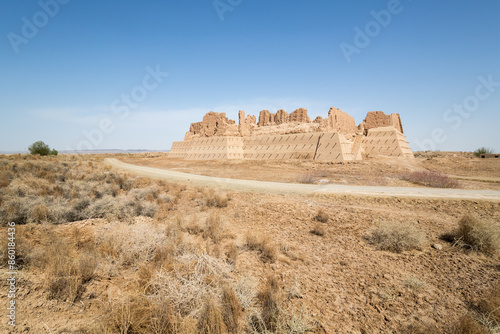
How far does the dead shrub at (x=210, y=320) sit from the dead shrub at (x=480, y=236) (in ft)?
23.3

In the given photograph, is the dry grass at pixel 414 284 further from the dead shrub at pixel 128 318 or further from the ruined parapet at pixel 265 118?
the ruined parapet at pixel 265 118

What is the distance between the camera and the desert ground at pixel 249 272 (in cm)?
319

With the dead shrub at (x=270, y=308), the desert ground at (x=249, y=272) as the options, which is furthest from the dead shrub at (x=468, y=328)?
the dead shrub at (x=270, y=308)

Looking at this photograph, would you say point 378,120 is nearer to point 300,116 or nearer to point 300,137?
point 300,116

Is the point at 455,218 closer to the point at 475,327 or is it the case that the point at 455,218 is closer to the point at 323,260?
the point at 323,260

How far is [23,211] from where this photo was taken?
20.6 ft

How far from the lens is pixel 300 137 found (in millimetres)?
36656

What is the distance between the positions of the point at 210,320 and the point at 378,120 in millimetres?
47831

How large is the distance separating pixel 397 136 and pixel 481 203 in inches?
1246

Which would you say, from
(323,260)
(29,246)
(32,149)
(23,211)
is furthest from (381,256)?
(32,149)

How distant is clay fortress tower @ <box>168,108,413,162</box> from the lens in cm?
3391

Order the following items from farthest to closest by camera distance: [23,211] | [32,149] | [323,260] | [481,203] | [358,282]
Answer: [32,149] < [481,203] < [23,211] < [323,260] < [358,282]

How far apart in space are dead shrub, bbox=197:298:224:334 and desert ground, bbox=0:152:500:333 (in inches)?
0.6

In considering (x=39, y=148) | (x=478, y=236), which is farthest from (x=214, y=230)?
(x=39, y=148)
